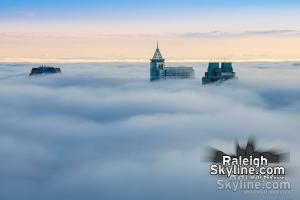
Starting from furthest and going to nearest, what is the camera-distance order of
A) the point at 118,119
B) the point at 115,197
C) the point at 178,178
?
the point at 118,119 < the point at 178,178 < the point at 115,197

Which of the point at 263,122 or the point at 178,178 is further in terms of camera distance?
the point at 263,122

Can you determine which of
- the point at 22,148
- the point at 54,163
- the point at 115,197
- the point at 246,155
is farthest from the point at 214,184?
the point at 22,148

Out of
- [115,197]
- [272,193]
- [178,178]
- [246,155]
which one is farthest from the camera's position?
[178,178]

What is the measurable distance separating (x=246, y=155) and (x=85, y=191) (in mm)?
27702

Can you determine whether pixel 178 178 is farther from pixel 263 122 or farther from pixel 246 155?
pixel 263 122

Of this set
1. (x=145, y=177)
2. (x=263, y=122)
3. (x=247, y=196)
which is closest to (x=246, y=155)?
(x=247, y=196)

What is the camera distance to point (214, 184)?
265ft

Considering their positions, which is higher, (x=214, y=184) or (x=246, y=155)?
(x=246, y=155)

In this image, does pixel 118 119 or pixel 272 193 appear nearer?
pixel 272 193

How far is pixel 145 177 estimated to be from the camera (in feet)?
326

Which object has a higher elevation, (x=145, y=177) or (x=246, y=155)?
(x=246, y=155)

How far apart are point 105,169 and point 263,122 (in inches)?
3328

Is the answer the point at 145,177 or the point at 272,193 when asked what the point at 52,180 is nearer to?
the point at 145,177

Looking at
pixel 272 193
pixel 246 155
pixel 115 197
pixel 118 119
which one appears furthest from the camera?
pixel 118 119
